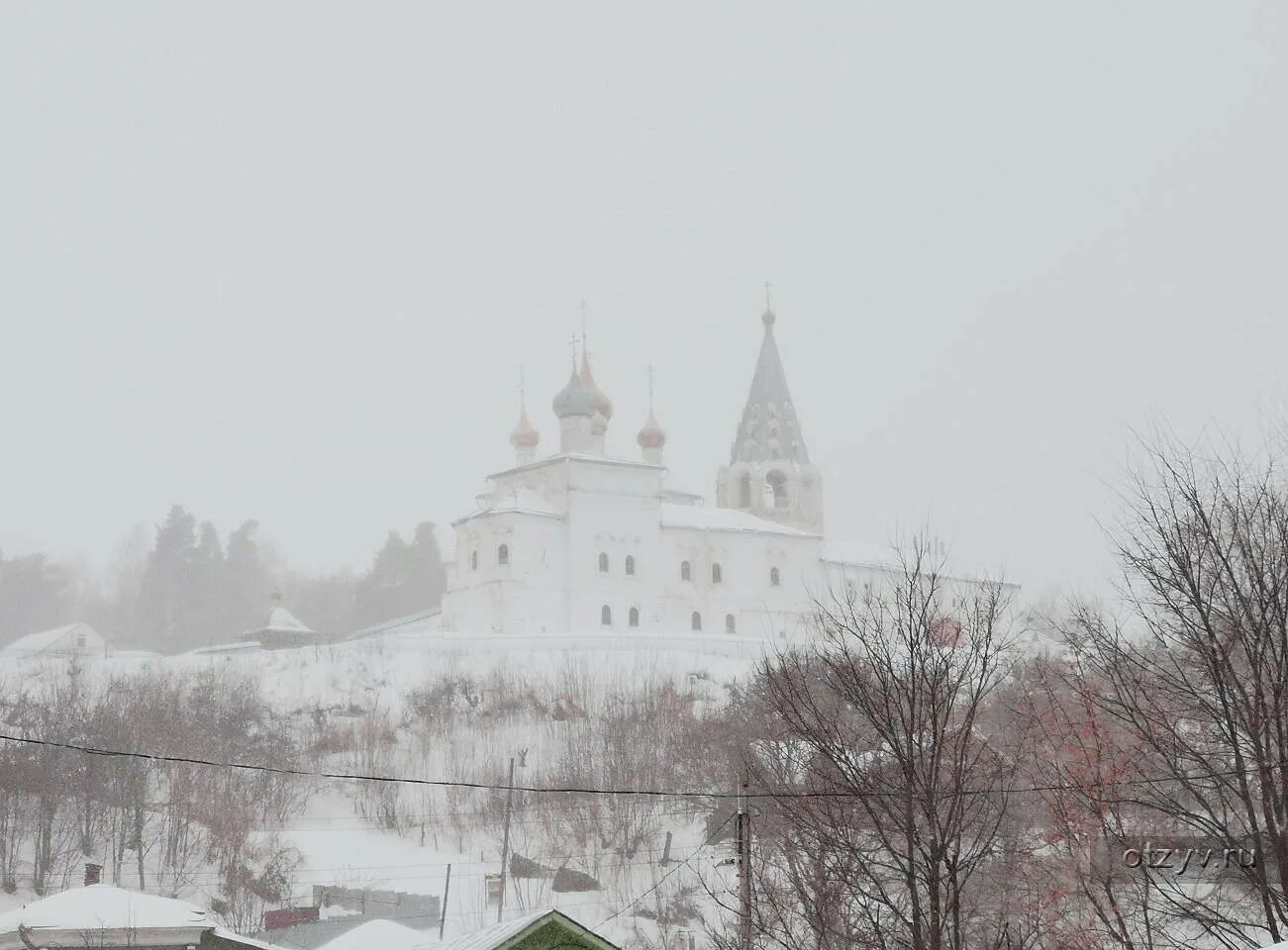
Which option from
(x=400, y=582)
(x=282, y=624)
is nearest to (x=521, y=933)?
(x=282, y=624)

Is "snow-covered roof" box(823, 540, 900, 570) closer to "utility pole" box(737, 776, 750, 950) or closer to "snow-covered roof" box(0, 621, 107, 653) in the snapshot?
"snow-covered roof" box(0, 621, 107, 653)

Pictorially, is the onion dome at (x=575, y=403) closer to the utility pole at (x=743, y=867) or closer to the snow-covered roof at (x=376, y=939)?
the snow-covered roof at (x=376, y=939)

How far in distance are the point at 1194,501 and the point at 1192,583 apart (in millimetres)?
730

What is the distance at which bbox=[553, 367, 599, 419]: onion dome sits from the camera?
6850 centimetres

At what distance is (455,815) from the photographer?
46.8 m

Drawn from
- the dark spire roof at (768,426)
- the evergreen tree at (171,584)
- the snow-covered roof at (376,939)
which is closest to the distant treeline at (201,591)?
the evergreen tree at (171,584)

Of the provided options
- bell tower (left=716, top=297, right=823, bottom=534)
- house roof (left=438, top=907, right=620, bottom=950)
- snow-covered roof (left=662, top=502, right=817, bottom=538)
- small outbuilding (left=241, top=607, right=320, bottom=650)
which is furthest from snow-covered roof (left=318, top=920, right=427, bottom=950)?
bell tower (left=716, top=297, right=823, bottom=534)

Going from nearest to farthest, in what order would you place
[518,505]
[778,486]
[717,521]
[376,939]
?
[376,939], [518,505], [717,521], [778,486]

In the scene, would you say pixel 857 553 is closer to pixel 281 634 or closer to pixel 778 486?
pixel 778 486

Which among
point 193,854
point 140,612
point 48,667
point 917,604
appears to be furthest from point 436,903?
point 140,612

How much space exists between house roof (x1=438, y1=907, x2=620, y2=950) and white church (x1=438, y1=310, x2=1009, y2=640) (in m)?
46.8

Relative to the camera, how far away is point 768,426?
78.5m

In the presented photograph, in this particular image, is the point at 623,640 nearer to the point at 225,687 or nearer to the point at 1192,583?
the point at 225,687

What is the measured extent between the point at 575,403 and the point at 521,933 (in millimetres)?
55078
